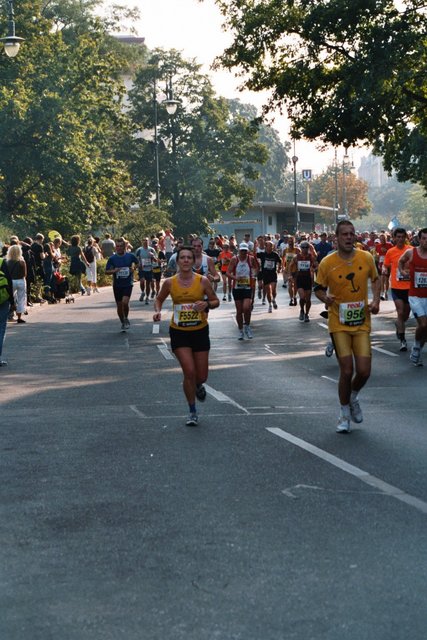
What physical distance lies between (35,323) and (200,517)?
2073 cm

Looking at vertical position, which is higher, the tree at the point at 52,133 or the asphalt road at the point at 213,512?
the tree at the point at 52,133

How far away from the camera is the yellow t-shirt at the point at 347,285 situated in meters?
11.1

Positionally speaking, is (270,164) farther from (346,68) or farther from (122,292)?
(122,292)

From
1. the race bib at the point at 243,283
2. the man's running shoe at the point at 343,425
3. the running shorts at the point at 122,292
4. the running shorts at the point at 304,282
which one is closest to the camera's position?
the man's running shoe at the point at 343,425

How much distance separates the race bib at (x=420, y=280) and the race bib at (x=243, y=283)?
6.08 metres

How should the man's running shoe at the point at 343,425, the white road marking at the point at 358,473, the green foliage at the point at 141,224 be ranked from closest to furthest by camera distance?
the white road marking at the point at 358,473 → the man's running shoe at the point at 343,425 → the green foliage at the point at 141,224

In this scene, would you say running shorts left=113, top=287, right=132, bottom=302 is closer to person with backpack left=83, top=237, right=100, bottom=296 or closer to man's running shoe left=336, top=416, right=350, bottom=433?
man's running shoe left=336, top=416, right=350, bottom=433

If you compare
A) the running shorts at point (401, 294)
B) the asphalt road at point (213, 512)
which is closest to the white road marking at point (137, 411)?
the asphalt road at point (213, 512)

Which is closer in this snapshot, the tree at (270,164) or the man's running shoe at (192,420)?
the man's running shoe at (192,420)

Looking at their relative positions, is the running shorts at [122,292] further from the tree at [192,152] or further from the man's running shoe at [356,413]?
the tree at [192,152]

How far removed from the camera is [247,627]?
16.5 ft

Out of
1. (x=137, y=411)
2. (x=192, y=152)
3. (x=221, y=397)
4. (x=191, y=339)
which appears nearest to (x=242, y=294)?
(x=221, y=397)

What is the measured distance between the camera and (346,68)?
90.2ft

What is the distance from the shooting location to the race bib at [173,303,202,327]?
464 inches
